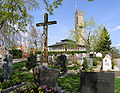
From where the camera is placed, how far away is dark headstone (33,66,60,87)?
185 inches

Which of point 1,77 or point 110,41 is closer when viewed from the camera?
point 1,77

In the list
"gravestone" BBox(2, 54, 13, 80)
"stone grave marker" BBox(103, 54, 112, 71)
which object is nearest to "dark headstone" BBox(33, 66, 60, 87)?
"gravestone" BBox(2, 54, 13, 80)

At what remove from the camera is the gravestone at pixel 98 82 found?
13.1ft

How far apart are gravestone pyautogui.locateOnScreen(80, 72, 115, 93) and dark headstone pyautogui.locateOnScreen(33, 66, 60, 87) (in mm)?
1242

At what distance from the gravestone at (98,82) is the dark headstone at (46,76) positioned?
4.07 ft

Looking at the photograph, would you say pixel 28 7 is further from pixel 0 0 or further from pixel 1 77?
pixel 1 77

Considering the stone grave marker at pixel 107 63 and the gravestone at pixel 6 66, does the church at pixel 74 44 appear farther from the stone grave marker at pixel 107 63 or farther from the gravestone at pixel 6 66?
the gravestone at pixel 6 66

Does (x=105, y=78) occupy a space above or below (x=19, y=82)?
above

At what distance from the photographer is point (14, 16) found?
6645 mm

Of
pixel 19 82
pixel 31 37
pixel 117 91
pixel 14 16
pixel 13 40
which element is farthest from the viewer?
pixel 31 37

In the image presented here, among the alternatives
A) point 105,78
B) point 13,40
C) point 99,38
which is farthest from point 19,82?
point 99,38

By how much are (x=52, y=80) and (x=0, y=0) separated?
5756 millimetres

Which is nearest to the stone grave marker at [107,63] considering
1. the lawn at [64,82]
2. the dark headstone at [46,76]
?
the lawn at [64,82]

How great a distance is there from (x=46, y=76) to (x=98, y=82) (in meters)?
2.26
